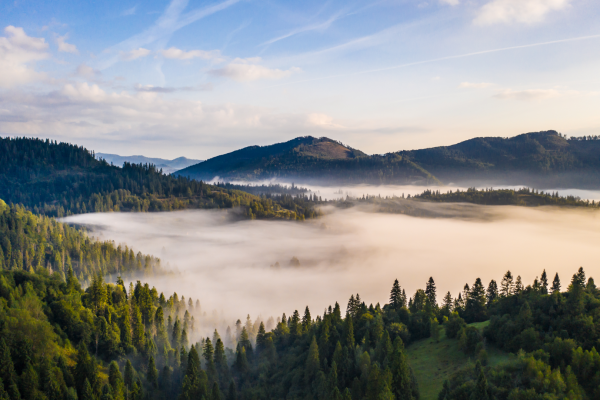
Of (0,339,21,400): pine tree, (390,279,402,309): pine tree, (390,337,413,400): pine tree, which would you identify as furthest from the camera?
(390,279,402,309): pine tree

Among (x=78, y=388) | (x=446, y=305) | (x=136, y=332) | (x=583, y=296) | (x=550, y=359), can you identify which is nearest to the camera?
(x=550, y=359)

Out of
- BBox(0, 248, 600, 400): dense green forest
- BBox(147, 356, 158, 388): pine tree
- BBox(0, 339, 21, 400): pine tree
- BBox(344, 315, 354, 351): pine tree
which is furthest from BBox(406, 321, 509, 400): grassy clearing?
BBox(0, 339, 21, 400): pine tree

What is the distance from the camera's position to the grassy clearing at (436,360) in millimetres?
81188

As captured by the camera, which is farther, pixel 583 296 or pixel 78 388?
pixel 583 296

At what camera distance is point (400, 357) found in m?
73.8

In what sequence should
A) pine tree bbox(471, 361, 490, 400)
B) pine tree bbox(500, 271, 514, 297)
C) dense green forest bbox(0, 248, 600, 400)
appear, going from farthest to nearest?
pine tree bbox(500, 271, 514, 297) < dense green forest bbox(0, 248, 600, 400) < pine tree bbox(471, 361, 490, 400)

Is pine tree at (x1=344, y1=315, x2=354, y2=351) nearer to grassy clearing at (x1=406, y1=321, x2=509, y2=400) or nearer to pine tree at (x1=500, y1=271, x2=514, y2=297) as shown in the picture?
grassy clearing at (x1=406, y1=321, x2=509, y2=400)

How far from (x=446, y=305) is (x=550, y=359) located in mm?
56506

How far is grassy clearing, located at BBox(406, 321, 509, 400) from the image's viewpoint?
81.2m

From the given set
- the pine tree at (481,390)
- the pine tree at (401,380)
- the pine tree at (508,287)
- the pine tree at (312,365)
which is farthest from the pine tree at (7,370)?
the pine tree at (508,287)

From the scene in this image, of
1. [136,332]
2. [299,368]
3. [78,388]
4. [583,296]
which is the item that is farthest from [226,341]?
[583,296]

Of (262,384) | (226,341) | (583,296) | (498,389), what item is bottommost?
(226,341)

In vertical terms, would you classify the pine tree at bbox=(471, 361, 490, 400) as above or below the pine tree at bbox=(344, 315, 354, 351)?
above

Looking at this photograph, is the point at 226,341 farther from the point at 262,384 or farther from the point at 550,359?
the point at 550,359
